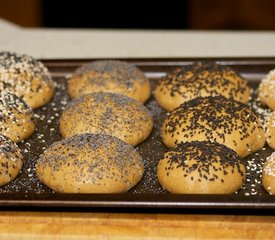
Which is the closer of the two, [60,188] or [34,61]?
[60,188]

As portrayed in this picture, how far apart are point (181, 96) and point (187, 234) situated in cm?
83

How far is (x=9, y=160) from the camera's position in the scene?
2.00 metres

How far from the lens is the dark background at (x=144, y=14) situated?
4180 mm

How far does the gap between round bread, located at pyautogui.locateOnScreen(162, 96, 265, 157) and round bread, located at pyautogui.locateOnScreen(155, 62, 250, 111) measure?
0.17m

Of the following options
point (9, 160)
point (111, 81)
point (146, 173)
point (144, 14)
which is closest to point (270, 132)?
point (146, 173)

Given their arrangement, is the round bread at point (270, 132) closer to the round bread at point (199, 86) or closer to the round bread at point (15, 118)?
the round bread at point (199, 86)

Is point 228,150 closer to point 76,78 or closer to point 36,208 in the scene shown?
point 36,208

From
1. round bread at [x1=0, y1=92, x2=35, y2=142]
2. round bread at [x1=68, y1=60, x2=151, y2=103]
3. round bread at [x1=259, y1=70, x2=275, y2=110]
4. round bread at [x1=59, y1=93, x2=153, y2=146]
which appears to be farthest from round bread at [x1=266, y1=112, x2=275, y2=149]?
round bread at [x1=0, y1=92, x2=35, y2=142]

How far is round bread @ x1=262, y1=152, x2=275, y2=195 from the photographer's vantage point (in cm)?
190

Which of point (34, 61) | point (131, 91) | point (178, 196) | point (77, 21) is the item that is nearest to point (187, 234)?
point (178, 196)

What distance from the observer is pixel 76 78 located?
2.54 m

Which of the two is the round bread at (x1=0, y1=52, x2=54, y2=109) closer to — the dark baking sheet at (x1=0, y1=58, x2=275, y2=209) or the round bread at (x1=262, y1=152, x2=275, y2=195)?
the dark baking sheet at (x1=0, y1=58, x2=275, y2=209)

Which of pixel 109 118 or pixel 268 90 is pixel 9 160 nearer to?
pixel 109 118

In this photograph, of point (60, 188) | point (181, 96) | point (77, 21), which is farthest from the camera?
point (77, 21)
